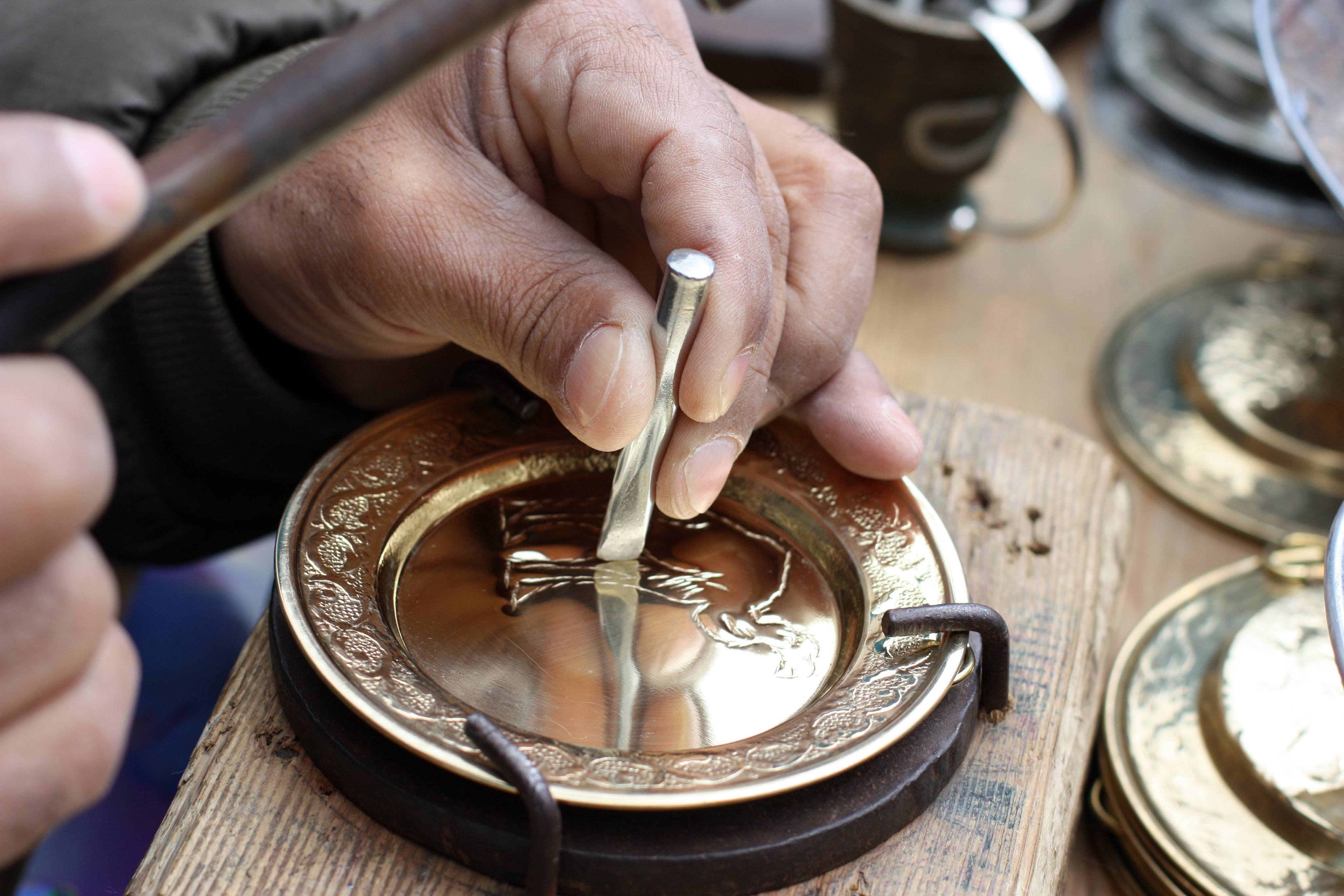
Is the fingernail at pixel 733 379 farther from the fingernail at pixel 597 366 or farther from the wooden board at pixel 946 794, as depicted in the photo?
the wooden board at pixel 946 794

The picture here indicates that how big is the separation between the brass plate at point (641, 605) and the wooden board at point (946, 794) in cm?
8

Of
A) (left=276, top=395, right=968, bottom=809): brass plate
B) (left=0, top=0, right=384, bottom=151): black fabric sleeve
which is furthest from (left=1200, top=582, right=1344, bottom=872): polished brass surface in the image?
(left=0, top=0, right=384, bottom=151): black fabric sleeve

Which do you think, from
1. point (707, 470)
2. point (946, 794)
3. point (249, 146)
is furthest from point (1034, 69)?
point (249, 146)

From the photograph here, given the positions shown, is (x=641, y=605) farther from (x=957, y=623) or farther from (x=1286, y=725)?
(x=1286, y=725)

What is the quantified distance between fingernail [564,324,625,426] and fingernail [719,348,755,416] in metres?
0.07

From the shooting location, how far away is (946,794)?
24.8 inches

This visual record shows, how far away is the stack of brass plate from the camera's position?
67 cm

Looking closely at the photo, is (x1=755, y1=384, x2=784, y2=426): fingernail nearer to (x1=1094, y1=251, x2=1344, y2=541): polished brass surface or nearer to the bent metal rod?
the bent metal rod

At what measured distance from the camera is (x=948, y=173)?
1.35 m

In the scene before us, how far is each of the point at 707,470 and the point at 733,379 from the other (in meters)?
0.07

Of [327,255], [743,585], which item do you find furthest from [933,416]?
[327,255]

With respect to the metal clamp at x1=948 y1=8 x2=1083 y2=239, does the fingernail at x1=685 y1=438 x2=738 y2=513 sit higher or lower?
lower

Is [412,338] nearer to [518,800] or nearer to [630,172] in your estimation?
[630,172]

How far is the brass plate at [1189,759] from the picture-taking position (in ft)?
2.19
